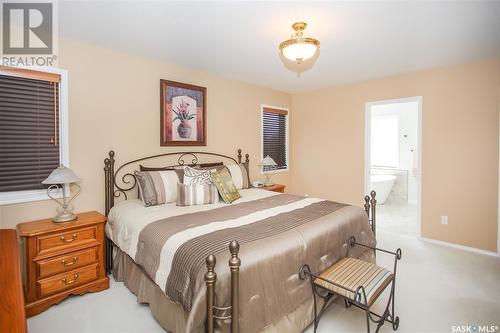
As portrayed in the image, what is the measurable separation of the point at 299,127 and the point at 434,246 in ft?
9.87

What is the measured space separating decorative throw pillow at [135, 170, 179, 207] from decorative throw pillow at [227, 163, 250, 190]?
2.99 ft

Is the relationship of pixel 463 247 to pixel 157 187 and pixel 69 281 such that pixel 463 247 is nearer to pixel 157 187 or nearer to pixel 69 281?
pixel 157 187

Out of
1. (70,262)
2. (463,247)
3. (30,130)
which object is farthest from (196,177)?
(463,247)

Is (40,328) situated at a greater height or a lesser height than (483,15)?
lesser

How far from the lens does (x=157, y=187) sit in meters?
2.82

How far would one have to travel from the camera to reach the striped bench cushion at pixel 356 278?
68.5 inches

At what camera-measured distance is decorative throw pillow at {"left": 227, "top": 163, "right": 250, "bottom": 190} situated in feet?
12.1

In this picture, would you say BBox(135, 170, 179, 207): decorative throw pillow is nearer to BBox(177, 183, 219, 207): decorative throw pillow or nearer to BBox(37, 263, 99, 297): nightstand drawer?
BBox(177, 183, 219, 207): decorative throw pillow

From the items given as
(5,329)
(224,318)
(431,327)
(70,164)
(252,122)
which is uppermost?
(252,122)

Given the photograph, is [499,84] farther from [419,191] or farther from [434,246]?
[434,246]

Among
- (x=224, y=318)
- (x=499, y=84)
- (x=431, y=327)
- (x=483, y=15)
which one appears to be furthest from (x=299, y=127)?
(x=224, y=318)

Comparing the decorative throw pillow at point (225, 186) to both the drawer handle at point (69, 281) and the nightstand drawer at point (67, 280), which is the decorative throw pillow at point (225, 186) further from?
the drawer handle at point (69, 281)

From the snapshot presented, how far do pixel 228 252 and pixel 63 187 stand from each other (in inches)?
81.2

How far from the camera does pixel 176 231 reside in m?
1.96
